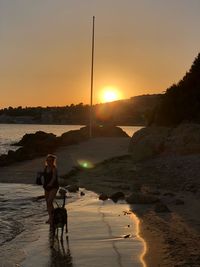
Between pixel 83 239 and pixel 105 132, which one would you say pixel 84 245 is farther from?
pixel 105 132

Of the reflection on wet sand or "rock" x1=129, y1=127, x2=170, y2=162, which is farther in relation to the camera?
"rock" x1=129, y1=127, x2=170, y2=162

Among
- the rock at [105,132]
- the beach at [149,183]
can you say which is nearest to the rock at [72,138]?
the beach at [149,183]

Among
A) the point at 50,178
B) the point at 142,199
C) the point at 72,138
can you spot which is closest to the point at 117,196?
the point at 142,199

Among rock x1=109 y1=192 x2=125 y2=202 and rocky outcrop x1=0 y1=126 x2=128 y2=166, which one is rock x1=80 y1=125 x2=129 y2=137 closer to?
rocky outcrop x1=0 y1=126 x2=128 y2=166

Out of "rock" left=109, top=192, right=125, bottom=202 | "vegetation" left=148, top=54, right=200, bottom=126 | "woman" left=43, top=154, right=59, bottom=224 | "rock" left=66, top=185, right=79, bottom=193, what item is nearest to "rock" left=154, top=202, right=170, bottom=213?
"rock" left=109, top=192, right=125, bottom=202

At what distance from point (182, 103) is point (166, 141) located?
3.88 meters

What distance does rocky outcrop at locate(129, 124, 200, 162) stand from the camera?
26.2m

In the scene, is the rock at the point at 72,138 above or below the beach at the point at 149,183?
above

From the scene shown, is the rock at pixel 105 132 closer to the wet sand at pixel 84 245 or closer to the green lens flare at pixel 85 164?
the green lens flare at pixel 85 164

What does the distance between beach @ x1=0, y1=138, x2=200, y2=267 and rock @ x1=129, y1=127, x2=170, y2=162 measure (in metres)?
0.74

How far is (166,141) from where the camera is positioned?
2816cm

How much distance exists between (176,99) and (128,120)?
152236 mm

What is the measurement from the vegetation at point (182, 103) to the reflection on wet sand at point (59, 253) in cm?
1967

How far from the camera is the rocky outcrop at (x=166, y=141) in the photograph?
26.2 m
